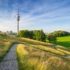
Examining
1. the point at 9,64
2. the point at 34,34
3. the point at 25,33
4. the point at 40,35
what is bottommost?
the point at 9,64

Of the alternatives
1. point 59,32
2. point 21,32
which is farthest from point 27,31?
point 59,32

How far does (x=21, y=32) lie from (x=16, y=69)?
208ft

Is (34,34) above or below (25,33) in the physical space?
below

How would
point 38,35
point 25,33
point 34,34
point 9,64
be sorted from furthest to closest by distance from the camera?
point 25,33 → point 34,34 → point 38,35 → point 9,64

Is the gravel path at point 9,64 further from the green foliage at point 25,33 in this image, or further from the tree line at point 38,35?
the green foliage at point 25,33

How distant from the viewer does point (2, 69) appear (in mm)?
18375

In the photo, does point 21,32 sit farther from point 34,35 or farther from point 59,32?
point 59,32

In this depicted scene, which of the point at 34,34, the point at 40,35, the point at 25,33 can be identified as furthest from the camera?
the point at 25,33

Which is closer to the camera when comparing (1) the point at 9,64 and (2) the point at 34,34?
(1) the point at 9,64

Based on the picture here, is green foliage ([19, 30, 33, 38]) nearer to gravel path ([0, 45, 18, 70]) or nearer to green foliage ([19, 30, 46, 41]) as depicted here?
green foliage ([19, 30, 46, 41])

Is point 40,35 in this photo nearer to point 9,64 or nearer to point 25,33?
point 25,33

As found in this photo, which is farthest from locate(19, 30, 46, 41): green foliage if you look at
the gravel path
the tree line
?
the gravel path

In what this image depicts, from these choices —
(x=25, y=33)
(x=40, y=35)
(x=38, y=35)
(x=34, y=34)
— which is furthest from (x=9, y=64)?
(x=25, y=33)

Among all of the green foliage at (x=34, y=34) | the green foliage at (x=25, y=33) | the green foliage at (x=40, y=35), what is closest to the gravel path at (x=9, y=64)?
the green foliage at (x=40, y=35)
